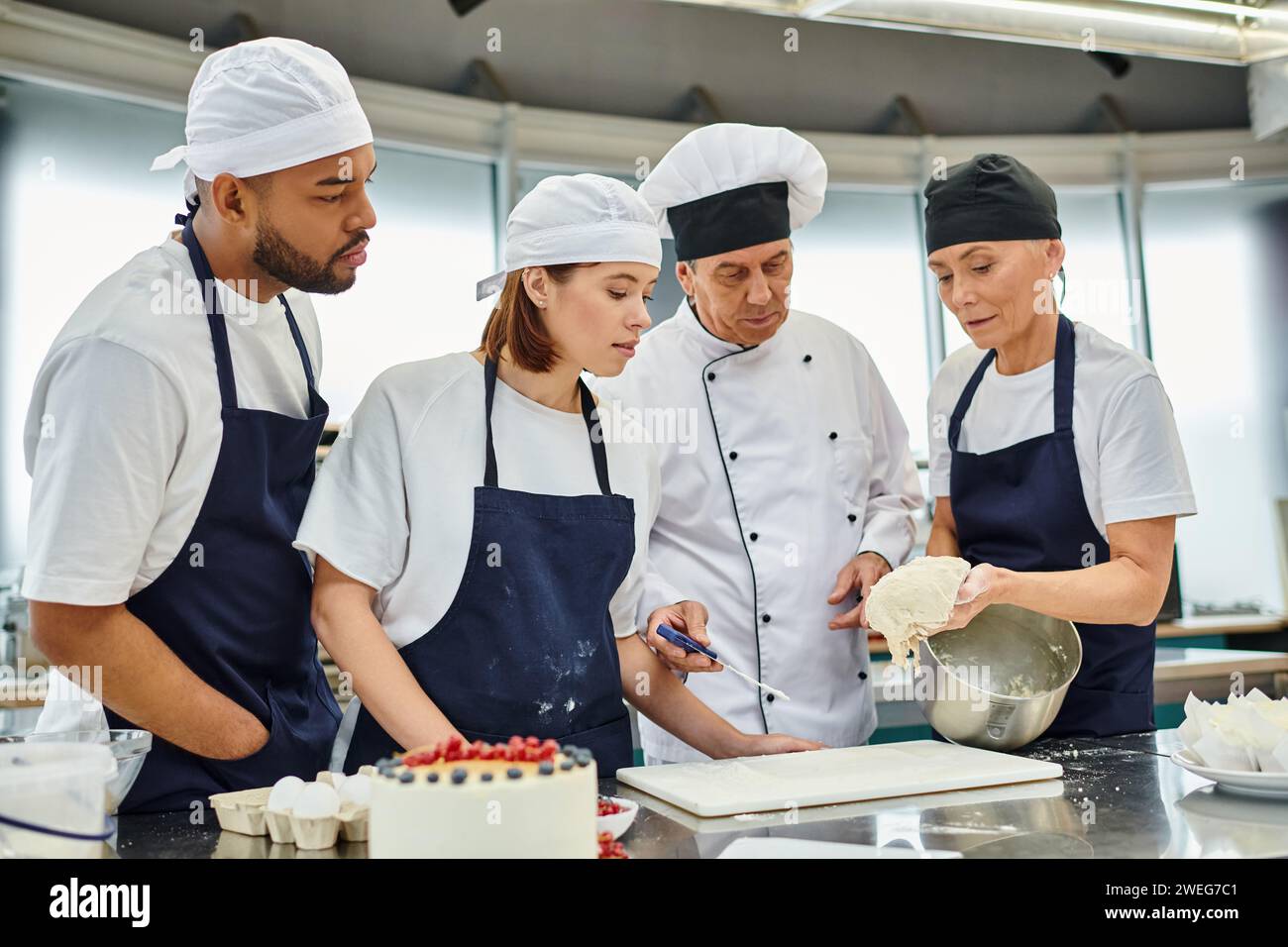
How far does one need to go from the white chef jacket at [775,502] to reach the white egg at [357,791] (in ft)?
3.25

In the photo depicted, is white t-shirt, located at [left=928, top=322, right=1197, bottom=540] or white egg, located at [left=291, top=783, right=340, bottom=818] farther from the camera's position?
white t-shirt, located at [left=928, top=322, right=1197, bottom=540]

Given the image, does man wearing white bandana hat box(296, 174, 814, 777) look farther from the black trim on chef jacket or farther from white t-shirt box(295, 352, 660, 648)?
the black trim on chef jacket

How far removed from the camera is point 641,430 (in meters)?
1.98

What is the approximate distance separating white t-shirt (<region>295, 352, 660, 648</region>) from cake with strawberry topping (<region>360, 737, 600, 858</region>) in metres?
0.59

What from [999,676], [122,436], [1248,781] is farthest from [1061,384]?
[122,436]

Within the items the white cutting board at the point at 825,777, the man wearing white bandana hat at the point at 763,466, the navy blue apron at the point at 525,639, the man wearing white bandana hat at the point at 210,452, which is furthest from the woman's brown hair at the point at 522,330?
the white cutting board at the point at 825,777

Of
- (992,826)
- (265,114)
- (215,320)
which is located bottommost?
(992,826)

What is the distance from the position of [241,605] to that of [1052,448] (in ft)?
4.61

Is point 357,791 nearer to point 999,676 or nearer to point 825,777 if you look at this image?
point 825,777

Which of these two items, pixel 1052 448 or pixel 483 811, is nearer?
pixel 483 811

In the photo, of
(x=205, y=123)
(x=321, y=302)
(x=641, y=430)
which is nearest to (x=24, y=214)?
(x=321, y=302)

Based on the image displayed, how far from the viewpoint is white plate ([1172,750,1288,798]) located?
1.36m

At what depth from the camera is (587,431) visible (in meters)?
1.87

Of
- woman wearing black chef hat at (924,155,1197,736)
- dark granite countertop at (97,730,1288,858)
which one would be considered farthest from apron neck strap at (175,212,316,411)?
woman wearing black chef hat at (924,155,1197,736)
